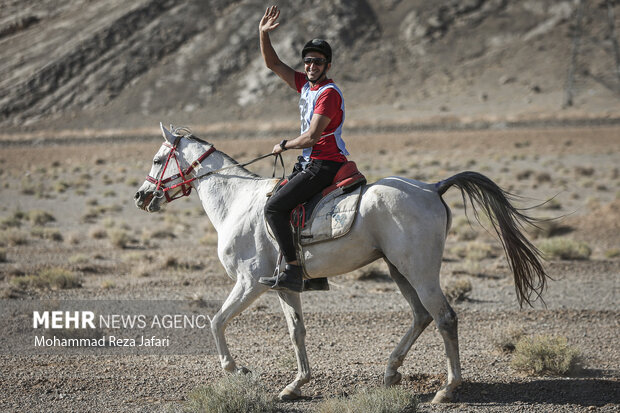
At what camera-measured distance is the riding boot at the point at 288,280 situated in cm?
644

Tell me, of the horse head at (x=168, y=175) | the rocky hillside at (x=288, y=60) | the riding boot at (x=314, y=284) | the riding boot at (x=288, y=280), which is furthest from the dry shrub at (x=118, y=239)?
the rocky hillside at (x=288, y=60)

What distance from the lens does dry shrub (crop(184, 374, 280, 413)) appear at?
6.00 m

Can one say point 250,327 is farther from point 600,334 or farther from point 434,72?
point 434,72

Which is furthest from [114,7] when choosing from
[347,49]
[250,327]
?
[250,327]

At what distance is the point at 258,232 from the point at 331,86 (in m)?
1.59

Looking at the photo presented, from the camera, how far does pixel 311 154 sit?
6.71 m

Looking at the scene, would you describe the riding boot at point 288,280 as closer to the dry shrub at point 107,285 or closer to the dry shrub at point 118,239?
the dry shrub at point 107,285

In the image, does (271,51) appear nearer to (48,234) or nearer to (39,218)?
(48,234)

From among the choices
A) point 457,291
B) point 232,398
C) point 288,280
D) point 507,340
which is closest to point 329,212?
point 288,280

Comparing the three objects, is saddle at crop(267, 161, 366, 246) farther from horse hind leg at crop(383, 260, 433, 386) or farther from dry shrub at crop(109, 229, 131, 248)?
dry shrub at crop(109, 229, 131, 248)

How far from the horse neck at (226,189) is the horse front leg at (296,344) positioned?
100cm

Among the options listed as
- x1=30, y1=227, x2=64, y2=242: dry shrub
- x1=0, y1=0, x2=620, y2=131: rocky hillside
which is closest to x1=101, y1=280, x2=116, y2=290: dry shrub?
x1=30, y1=227, x2=64, y2=242: dry shrub

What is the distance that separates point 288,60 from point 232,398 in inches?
2868

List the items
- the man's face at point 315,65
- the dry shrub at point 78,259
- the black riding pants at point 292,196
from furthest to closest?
the dry shrub at point 78,259 → the man's face at point 315,65 → the black riding pants at point 292,196
